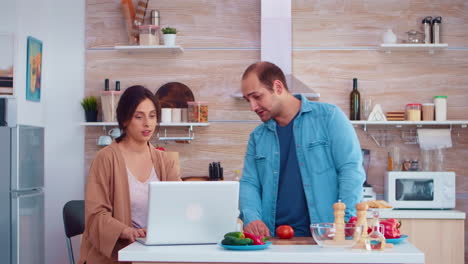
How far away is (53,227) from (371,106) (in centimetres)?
270

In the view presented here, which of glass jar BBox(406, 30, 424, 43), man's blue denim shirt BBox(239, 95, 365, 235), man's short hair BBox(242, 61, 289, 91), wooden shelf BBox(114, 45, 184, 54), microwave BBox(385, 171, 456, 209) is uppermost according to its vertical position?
glass jar BBox(406, 30, 424, 43)

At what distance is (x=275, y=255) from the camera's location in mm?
2182

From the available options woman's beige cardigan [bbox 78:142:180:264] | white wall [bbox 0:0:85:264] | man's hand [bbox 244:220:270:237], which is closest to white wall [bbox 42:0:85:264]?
white wall [bbox 0:0:85:264]

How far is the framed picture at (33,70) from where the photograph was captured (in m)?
4.96

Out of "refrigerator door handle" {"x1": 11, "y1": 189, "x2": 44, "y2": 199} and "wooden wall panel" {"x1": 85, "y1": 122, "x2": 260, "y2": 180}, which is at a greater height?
"wooden wall panel" {"x1": 85, "y1": 122, "x2": 260, "y2": 180}

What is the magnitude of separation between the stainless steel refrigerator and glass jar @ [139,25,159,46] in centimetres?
110

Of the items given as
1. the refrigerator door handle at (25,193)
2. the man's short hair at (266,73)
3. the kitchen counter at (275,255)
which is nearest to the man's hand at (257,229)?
the kitchen counter at (275,255)

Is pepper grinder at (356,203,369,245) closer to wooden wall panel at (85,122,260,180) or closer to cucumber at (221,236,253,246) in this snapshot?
cucumber at (221,236,253,246)

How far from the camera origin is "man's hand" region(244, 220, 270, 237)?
2607 mm

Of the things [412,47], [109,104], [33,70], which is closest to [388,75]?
[412,47]

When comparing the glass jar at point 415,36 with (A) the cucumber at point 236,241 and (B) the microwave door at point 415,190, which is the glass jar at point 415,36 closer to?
(B) the microwave door at point 415,190

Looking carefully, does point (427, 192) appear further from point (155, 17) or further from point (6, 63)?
point (6, 63)

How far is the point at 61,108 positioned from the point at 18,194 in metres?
1.15

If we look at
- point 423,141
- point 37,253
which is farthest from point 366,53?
point 37,253
